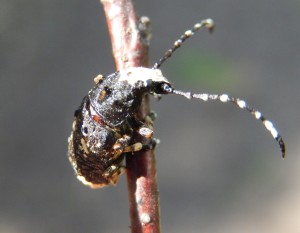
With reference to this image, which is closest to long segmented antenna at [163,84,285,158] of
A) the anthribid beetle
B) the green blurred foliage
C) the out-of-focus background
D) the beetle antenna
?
the beetle antenna

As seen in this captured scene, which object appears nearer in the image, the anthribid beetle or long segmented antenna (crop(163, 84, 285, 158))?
long segmented antenna (crop(163, 84, 285, 158))

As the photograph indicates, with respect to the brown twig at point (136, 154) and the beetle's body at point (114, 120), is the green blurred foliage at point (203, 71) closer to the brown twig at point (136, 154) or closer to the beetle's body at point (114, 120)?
the beetle's body at point (114, 120)

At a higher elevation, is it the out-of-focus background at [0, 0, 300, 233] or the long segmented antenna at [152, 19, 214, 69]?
the out-of-focus background at [0, 0, 300, 233]

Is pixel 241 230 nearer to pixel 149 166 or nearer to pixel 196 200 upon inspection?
pixel 196 200

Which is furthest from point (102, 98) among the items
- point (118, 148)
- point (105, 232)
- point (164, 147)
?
point (164, 147)

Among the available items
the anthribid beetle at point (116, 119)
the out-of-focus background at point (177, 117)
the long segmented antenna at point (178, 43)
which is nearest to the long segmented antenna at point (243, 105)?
the anthribid beetle at point (116, 119)

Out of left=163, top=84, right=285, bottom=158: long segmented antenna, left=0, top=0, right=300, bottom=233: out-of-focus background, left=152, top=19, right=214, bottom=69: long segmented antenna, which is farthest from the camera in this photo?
left=0, top=0, right=300, bottom=233: out-of-focus background

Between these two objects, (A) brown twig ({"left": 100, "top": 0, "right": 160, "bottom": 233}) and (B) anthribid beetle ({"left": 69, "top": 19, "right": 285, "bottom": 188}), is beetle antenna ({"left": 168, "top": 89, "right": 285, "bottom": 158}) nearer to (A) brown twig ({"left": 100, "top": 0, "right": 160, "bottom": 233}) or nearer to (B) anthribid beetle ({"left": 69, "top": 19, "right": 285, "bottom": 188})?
(B) anthribid beetle ({"left": 69, "top": 19, "right": 285, "bottom": 188})
